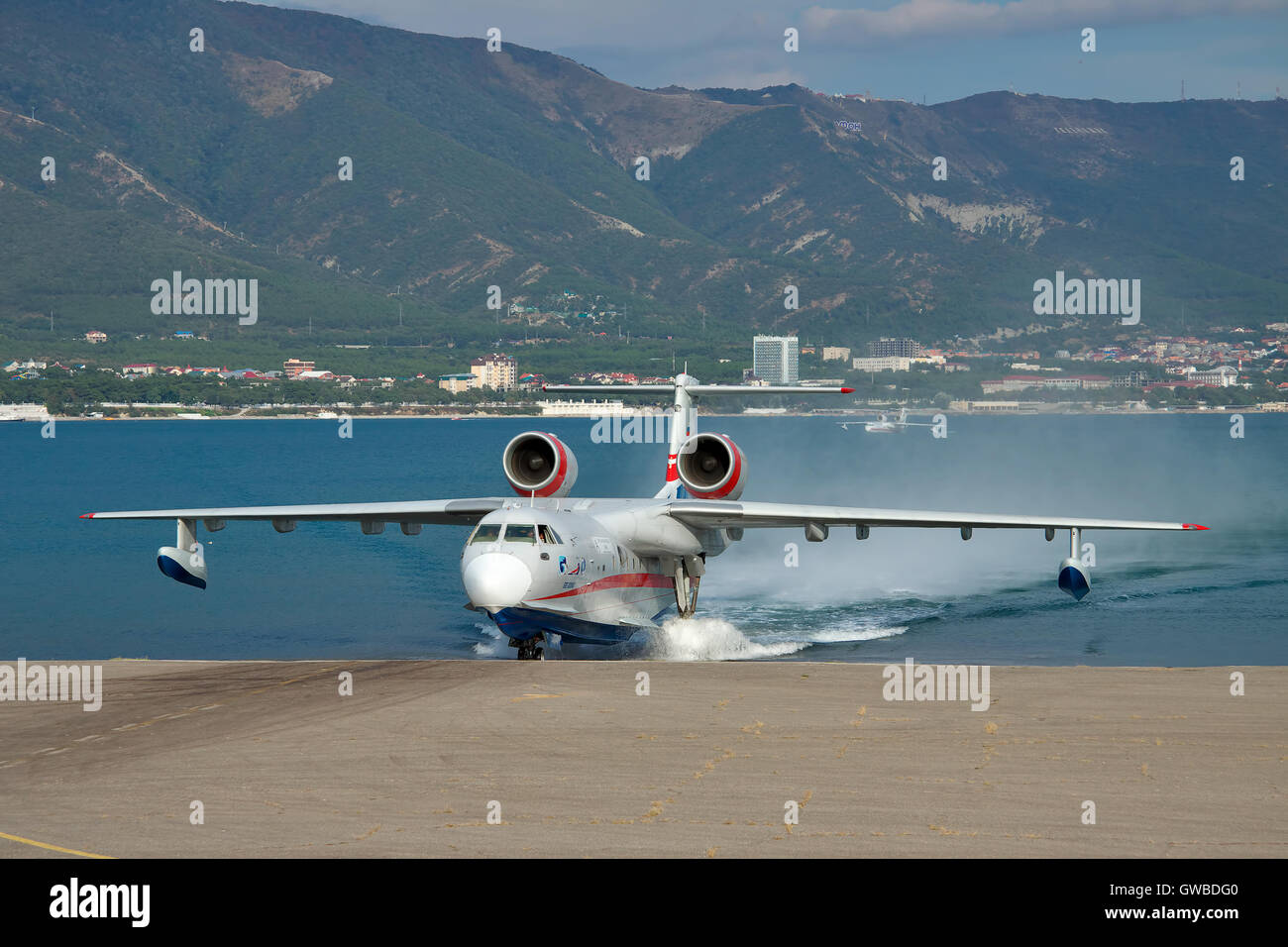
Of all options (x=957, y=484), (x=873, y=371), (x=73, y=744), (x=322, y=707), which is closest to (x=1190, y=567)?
(x=957, y=484)

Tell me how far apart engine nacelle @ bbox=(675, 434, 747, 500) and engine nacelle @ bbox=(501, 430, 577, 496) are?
8.25 ft

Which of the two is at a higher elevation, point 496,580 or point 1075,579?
point 496,580

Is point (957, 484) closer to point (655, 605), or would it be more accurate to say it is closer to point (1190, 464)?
point (1190, 464)

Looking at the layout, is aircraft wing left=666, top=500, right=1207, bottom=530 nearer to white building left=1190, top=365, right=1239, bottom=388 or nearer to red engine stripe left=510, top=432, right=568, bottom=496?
red engine stripe left=510, top=432, right=568, bottom=496

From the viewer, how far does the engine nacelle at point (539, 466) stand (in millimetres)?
28641

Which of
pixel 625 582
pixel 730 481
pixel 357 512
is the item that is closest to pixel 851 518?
pixel 730 481

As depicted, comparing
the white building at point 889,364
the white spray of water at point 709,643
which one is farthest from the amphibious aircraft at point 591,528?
the white building at point 889,364

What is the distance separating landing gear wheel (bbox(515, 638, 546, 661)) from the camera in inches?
940

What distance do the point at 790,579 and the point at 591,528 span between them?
1886cm

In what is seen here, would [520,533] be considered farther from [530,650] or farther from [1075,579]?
[1075,579]

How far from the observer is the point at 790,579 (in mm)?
43781

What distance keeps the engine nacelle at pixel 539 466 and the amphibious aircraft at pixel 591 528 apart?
0.03 m

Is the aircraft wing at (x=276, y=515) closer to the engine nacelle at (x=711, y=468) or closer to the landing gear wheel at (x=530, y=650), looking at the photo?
the landing gear wheel at (x=530, y=650)

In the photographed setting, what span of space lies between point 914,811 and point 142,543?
2121 inches
